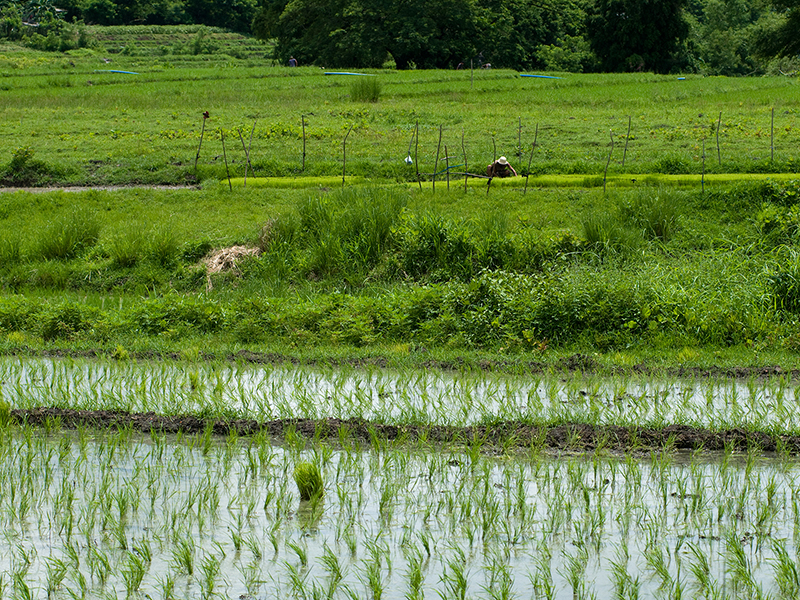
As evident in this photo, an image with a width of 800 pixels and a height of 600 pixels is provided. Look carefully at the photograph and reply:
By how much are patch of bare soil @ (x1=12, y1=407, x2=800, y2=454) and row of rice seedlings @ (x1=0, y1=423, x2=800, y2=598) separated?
131 millimetres

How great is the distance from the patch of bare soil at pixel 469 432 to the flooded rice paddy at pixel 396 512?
0.33ft

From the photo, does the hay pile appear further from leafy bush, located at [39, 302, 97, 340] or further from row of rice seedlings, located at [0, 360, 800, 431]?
row of rice seedlings, located at [0, 360, 800, 431]

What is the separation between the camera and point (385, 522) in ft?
14.4

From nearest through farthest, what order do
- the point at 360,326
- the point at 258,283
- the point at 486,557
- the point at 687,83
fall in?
the point at 486,557 → the point at 360,326 → the point at 258,283 → the point at 687,83

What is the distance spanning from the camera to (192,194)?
1408 cm

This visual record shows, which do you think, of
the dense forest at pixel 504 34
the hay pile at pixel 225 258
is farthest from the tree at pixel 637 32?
the hay pile at pixel 225 258

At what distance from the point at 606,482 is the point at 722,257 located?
5165 millimetres

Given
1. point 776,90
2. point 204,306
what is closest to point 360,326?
point 204,306

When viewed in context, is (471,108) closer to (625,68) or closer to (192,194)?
(192,194)

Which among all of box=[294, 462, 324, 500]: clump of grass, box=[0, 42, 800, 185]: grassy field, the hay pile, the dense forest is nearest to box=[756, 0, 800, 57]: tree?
the dense forest

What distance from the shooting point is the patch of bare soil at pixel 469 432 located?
16.9 feet

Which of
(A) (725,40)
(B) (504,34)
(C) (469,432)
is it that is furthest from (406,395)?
(A) (725,40)

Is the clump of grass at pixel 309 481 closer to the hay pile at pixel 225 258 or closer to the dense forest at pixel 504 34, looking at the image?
the hay pile at pixel 225 258

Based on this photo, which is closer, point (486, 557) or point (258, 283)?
point (486, 557)
